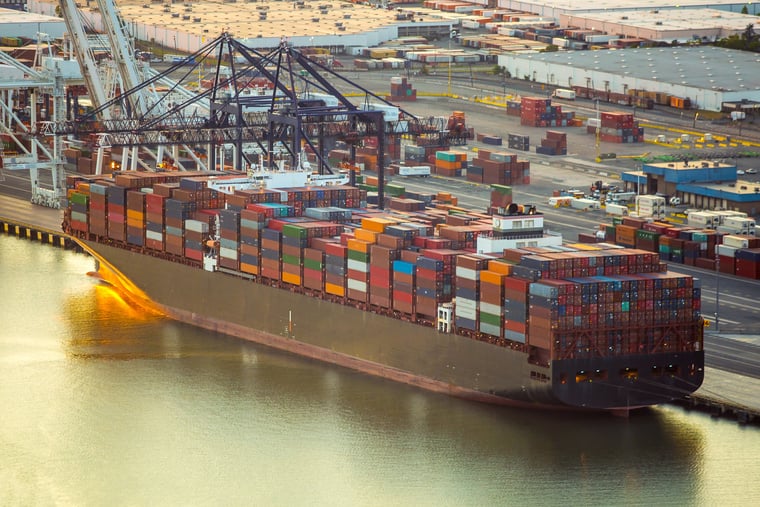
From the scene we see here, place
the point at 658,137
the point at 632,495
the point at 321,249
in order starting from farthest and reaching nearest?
the point at 658,137 < the point at 321,249 < the point at 632,495

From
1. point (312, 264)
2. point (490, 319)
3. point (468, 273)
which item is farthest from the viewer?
point (312, 264)

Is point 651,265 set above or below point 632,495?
above

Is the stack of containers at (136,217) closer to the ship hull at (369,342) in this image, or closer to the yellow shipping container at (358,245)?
the ship hull at (369,342)

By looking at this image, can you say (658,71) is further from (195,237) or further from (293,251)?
(293,251)

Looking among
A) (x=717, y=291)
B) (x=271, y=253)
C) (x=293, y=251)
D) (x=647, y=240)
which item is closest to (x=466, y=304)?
(x=293, y=251)

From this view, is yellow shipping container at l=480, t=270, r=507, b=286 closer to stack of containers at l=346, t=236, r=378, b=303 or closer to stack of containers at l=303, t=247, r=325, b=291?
stack of containers at l=346, t=236, r=378, b=303

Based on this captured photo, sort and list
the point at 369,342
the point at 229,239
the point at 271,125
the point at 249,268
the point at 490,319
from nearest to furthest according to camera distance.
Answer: the point at 490,319
the point at 369,342
the point at 249,268
the point at 229,239
the point at 271,125

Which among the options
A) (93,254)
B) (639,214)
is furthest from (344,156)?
(93,254)

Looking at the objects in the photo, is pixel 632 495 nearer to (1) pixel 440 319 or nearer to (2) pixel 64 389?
(1) pixel 440 319

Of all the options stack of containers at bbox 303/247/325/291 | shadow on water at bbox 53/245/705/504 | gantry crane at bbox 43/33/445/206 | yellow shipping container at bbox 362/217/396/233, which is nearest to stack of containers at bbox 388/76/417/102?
gantry crane at bbox 43/33/445/206
